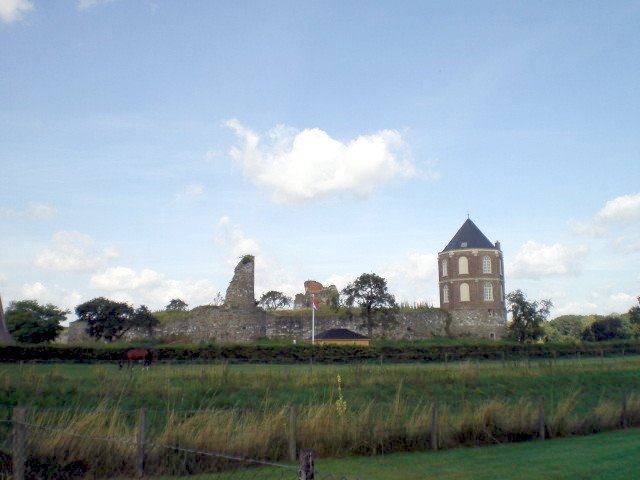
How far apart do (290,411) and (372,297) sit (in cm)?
3424

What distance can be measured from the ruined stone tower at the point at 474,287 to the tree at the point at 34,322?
30.1 metres

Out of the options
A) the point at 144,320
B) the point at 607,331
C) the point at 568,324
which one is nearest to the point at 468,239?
the point at 607,331

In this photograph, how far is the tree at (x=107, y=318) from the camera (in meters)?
47.2

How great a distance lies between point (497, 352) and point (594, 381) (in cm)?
1001

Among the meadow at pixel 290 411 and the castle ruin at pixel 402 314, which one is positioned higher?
the castle ruin at pixel 402 314

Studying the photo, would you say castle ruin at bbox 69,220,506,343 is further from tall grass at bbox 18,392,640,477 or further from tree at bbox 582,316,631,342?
tall grass at bbox 18,392,640,477

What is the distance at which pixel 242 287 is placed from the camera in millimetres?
47812

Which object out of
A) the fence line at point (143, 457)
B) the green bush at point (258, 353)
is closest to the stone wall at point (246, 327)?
the green bush at point (258, 353)

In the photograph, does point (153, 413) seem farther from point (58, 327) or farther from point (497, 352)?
point (58, 327)

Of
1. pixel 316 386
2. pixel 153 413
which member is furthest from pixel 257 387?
pixel 153 413

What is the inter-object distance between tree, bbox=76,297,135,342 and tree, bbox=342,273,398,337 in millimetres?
14906

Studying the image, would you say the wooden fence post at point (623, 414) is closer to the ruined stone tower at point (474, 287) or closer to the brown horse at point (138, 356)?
the brown horse at point (138, 356)

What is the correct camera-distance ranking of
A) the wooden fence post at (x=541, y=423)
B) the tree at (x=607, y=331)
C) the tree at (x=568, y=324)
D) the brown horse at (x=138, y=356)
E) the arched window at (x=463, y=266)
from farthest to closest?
the tree at (x=568, y=324) < the tree at (x=607, y=331) < the arched window at (x=463, y=266) < the brown horse at (x=138, y=356) < the wooden fence post at (x=541, y=423)

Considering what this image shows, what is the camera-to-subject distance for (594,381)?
85.9 feet
